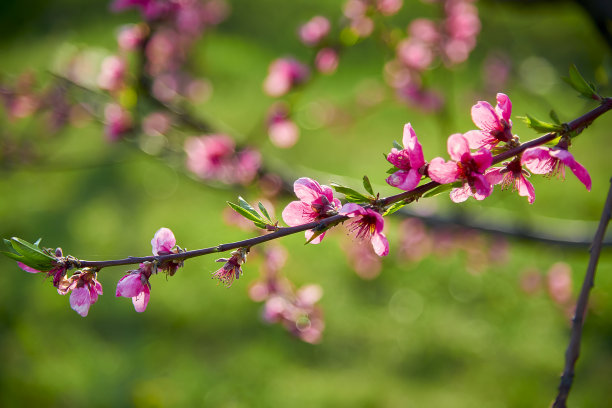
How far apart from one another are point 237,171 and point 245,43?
5.12 metres

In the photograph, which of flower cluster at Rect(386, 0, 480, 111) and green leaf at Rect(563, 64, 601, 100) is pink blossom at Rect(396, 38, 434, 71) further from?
green leaf at Rect(563, 64, 601, 100)

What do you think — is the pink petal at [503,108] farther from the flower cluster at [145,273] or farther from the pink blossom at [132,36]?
the pink blossom at [132,36]

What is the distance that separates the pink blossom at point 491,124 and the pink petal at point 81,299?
55cm

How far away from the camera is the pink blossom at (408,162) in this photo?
0.68 metres

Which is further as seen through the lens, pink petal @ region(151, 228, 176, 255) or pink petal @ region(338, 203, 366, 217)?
pink petal @ region(151, 228, 176, 255)

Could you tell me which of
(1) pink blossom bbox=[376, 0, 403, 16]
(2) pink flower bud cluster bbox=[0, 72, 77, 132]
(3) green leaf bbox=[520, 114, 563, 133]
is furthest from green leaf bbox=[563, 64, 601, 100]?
(2) pink flower bud cluster bbox=[0, 72, 77, 132]

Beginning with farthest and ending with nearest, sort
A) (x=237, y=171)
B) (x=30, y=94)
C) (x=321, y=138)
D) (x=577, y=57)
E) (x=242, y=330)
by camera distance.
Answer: (x=577, y=57), (x=321, y=138), (x=242, y=330), (x=30, y=94), (x=237, y=171)

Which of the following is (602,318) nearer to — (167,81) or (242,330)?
(242,330)

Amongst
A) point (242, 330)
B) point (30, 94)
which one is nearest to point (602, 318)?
point (242, 330)

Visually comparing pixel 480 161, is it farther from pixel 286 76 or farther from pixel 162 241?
pixel 286 76

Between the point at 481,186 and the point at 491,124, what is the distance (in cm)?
10

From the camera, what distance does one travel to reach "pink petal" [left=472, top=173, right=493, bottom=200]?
68cm

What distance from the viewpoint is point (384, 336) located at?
8.90 ft

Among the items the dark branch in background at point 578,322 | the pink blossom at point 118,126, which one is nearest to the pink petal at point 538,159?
the dark branch in background at point 578,322
